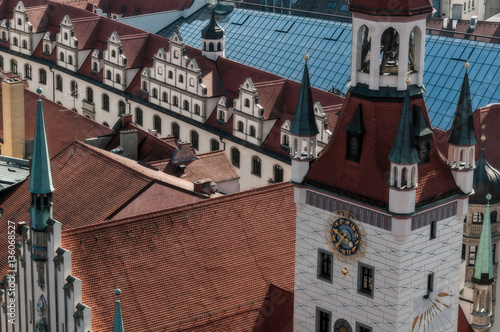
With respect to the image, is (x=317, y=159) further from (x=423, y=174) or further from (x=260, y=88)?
(x=260, y=88)

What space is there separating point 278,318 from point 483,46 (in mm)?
54146

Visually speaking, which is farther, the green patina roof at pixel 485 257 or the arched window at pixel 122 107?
the arched window at pixel 122 107

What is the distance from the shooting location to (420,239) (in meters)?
61.8

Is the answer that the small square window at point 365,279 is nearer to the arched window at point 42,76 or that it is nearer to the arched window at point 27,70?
the arched window at point 42,76

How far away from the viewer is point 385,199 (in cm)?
6112

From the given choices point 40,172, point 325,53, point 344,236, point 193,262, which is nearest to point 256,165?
point 325,53

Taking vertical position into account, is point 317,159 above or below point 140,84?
above

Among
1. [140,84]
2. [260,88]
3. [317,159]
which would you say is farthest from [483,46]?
[317,159]

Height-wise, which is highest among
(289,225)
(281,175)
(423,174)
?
(423,174)

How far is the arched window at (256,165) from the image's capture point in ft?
379

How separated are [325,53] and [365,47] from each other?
6619 centimetres

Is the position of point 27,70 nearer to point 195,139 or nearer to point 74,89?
point 74,89

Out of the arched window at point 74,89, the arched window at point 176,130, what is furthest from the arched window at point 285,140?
the arched window at point 74,89

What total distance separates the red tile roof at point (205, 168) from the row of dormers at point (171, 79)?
12.1 metres
